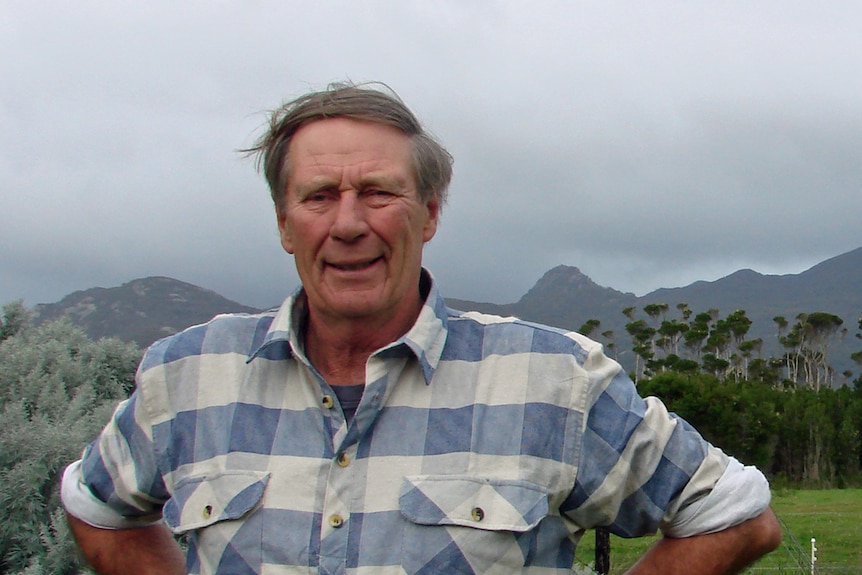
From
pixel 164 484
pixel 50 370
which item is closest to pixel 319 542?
pixel 164 484

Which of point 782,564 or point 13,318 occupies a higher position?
point 13,318

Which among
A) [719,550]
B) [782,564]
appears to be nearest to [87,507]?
[719,550]

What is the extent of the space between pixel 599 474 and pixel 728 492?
0.31 meters

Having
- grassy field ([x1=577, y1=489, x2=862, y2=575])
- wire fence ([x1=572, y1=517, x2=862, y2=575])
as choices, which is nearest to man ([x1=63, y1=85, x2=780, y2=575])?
wire fence ([x1=572, y1=517, x2=862, y2=575])

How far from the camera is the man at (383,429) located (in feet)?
6.61

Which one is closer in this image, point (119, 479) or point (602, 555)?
point (119, 479)

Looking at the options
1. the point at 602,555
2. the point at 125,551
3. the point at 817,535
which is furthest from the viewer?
the point at 817,535

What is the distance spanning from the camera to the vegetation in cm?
295

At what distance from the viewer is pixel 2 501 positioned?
2922mm

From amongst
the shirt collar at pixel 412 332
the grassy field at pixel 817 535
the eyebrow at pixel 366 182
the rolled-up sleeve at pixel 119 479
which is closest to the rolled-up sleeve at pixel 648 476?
the shirt collar at pixel 412 332

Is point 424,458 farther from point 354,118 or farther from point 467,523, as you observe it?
point 354,118

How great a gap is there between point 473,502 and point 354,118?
3.06 feet

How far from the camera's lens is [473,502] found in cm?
201

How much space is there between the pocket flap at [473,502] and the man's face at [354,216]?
443mm
